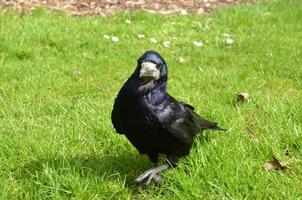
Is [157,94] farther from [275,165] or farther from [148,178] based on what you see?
[275,165]

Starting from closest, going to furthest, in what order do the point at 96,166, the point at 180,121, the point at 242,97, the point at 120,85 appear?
the point at 180,121 < the point at 96,166 < the point at 242,97 < the point at 120,85

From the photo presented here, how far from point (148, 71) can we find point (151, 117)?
0.92 ft

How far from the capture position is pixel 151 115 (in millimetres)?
3197

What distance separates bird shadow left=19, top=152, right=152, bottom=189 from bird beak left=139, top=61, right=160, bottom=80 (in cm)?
74

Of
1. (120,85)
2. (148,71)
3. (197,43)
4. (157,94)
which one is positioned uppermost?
(148,71)

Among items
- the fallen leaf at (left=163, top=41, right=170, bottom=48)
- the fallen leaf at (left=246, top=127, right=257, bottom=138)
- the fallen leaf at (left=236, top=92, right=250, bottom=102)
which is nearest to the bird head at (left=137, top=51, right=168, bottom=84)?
the fallen leaf at (left=246, top=127, right=257, bottom=138)

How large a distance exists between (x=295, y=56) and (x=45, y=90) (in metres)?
3.06

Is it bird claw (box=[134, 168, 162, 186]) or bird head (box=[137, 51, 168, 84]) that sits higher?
bird head (box=[137, 51, 168, 84])

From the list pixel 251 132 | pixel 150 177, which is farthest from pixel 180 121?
pixel 251 132

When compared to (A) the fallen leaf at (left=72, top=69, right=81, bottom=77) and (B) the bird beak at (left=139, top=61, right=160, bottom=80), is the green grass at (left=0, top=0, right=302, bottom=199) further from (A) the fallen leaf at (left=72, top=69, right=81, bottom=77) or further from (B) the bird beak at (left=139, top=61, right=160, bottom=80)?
(B) the bird beak at (left=139, top=61, right=160, bottom=80)

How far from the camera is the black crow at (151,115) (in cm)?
319

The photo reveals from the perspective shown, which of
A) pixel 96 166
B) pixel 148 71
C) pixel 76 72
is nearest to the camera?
pixel 148 71

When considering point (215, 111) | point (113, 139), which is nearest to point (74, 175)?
point (113, 139)

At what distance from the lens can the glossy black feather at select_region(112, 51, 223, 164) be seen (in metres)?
3.19
